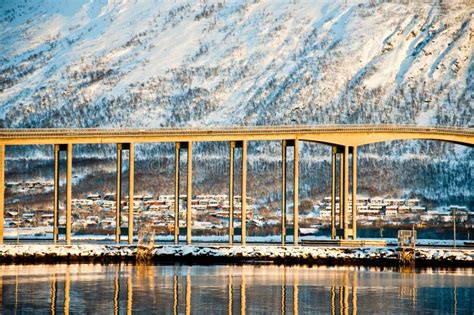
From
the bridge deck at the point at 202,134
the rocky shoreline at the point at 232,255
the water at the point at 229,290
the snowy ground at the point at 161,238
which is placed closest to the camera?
the water at the point at 229,290

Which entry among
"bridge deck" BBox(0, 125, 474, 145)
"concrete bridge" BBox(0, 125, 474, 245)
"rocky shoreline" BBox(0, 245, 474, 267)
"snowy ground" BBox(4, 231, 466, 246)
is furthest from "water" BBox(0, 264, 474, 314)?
"snowy ground" BBox(4, 231, 466, 246)

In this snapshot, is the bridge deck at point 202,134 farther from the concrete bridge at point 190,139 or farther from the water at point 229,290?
the water at point 229,290

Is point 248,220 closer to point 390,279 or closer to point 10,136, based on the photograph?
point 10,136

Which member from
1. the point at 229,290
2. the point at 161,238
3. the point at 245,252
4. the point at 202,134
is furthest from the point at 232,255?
the point at 161,238

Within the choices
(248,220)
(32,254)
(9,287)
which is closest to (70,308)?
(9,287)

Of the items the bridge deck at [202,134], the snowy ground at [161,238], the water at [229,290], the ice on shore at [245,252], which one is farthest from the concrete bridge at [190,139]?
the snowy ground at [161,238]

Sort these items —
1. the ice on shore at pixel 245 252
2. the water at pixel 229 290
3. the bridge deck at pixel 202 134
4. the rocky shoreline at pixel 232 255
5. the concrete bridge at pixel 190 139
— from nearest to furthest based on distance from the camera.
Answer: the water at pixel 229 290 → the rocky shoreline at pixel 232 255 → the ice on shore at pixel 245 252 → the bridge deck at pixel 202 134 → the concrete bridge at pixel 190 139
